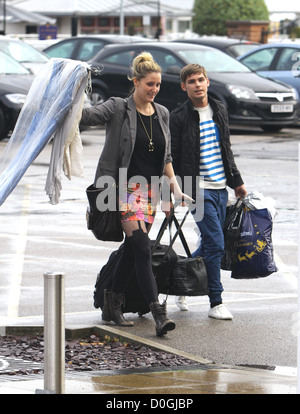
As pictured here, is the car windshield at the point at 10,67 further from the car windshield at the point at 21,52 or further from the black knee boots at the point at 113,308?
the black knee boots at the point at 113,308

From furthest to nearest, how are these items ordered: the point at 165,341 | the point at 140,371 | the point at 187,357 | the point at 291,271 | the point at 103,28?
the point at 103,28 → the point at 291,271 → the point at 165,341 → the point at 187,357 → the point at 140,371

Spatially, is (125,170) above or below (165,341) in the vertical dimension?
above

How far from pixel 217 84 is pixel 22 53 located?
4299 mm

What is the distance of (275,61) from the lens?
920 inches

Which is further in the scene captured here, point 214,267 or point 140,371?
point 214,267

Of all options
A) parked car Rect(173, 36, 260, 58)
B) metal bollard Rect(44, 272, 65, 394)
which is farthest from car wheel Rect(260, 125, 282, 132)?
metal bollard Rect(44, 272, 65, 394)

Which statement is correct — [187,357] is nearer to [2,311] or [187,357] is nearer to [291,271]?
[2,311]

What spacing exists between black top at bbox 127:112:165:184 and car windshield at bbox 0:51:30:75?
12.5 metres

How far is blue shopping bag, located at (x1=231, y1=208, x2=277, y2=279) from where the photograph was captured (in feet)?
25.9

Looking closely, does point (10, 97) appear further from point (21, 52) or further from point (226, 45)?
point (226, 45)

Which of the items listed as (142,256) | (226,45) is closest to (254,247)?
(142,256)
